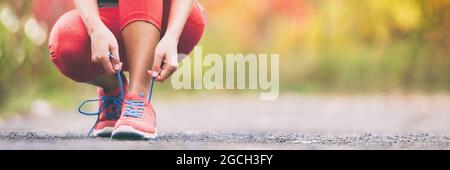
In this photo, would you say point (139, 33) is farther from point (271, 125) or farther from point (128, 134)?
point (271, 125)

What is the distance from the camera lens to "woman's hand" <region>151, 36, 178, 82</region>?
1.66 m

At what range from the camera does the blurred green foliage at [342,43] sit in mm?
4555

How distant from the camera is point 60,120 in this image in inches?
109

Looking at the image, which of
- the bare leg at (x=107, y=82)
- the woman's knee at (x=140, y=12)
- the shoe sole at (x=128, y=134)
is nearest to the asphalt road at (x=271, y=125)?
the shoe sole at (x=128, y=134)

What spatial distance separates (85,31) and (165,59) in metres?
0.21

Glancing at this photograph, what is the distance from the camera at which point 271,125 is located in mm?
2641

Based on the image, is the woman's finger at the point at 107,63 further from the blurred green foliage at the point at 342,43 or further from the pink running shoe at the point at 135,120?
the blurred green foliage at the point at 342,43

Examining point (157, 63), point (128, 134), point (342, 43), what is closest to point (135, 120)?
point (128, 134)

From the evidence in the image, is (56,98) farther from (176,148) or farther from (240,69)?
(176,148)

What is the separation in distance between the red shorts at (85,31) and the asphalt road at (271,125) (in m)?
0.17

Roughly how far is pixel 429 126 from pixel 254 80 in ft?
8.73

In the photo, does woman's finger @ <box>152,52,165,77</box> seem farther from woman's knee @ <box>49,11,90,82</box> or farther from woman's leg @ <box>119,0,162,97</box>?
woman's knee @ <box>49,11,90,82</box>

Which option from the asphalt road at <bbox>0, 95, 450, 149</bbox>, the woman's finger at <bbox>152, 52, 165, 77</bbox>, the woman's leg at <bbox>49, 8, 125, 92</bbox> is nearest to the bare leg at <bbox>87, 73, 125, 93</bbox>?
the woman's leg at <bbox>49, 8, 125, 92</bbox>

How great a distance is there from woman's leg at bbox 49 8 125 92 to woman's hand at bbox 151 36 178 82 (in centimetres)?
19
